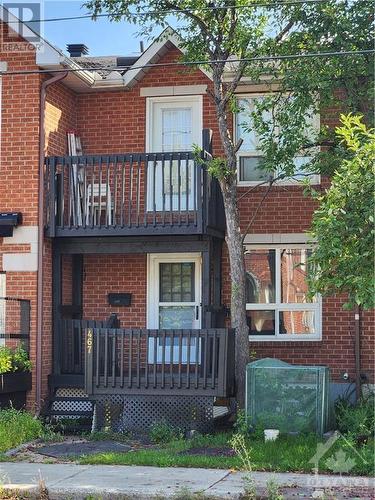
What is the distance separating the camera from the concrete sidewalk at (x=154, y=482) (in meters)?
9.01

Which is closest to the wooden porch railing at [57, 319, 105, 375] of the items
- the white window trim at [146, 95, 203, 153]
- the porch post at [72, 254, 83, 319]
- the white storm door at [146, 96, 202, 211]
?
the porch post at [72, 254, 83, 319]

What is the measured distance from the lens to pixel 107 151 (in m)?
15.6

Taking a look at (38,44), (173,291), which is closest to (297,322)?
(173,291)

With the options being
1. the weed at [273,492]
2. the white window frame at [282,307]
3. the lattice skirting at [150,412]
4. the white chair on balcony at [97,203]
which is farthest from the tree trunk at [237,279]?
the weed at [273,492]

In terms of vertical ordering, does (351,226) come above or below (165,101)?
below

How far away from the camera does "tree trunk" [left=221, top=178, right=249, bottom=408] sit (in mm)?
13258

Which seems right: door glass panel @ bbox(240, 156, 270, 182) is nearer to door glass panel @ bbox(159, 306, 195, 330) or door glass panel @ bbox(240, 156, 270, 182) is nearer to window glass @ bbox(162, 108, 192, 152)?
window glass @ bbox(162, 108, 192, 152)

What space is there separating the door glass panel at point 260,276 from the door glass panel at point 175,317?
1.10 metres

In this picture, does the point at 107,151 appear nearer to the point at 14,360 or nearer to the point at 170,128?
the point at 170,128

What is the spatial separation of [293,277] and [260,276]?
23.2 inches

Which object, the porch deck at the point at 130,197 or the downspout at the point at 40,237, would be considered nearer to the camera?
the porch deck at the point at 130,197

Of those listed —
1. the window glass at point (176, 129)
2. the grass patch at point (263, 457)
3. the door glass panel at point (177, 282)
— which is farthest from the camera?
the window glass at point (176, 129)

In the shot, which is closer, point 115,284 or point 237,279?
point 237,279

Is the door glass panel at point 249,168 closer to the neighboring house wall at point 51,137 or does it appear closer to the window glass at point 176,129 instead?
the window glass at point 176,129
